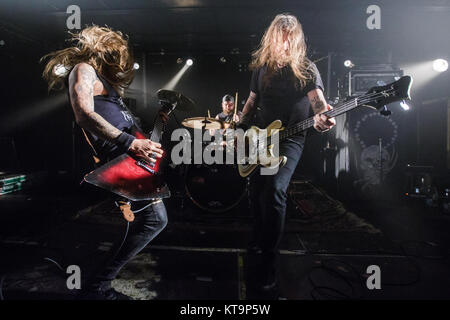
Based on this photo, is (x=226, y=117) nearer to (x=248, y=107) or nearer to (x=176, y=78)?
(x=248, y=107)

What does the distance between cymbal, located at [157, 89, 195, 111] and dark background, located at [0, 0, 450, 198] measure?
3254 mm

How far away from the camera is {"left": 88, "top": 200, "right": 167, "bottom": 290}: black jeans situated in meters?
1.66

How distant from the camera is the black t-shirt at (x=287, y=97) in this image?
86.4 inches

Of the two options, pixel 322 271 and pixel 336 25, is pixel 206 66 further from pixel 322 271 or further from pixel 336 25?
pixel 322 271

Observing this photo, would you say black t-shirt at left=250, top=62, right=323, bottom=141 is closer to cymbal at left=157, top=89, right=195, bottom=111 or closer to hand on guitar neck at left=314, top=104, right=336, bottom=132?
hand on guitar neck at left=314, top=104, right=336, bottom=132

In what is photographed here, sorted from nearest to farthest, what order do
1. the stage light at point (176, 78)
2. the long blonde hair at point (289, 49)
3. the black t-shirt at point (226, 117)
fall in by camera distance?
1. the long blonde hair at point (289, 49)
2. the black t-shirt at point (226, 117)
3. the stage light at point (176, 78)

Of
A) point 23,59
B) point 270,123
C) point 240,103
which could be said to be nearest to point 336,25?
point 240,103

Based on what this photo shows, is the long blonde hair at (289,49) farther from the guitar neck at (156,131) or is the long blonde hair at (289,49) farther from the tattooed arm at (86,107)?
the tattooed arm at (86,107)

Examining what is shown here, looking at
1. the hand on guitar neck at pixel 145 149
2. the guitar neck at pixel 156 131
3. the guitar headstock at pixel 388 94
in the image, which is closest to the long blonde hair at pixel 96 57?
the guitar neck at pixel 156 131

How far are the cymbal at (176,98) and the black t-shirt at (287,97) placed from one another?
0.84m

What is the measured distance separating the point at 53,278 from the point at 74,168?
16.2 ft

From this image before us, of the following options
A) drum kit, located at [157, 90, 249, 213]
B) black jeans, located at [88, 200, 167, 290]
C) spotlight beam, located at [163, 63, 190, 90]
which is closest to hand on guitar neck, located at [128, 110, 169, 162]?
black jeans, located at [88, 200, 167, 290]

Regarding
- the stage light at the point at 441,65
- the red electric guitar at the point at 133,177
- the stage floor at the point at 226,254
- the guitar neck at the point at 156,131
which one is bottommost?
the stage floor at the point at 226,254

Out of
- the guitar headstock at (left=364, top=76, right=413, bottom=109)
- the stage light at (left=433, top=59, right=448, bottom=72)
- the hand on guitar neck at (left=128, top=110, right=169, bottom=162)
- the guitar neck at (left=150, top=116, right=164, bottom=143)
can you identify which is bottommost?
the hand on guitar neck at (left=128, top=110, right=169, bottom=162)
